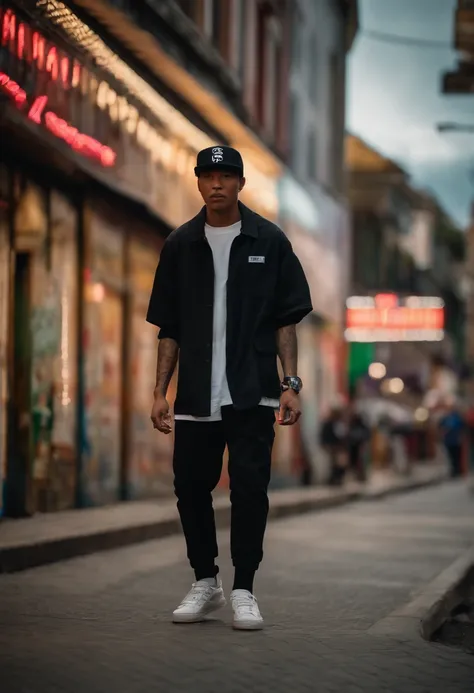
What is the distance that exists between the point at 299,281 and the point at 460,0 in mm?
17297

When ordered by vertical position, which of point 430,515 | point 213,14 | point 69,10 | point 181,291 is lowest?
point 430,515

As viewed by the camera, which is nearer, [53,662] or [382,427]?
[53,662]

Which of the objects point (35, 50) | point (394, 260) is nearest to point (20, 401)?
point (35, 50)

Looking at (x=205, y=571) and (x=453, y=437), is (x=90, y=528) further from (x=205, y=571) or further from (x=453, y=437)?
(x=453, y=437)

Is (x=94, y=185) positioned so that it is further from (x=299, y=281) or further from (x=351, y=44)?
(x=351, y=44)

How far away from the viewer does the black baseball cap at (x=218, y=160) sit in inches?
264

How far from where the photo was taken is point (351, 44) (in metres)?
36.3

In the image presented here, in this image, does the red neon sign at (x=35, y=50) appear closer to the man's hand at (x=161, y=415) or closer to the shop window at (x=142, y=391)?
the shop window at (x=142, y=391)

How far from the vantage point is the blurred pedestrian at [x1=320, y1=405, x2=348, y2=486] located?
27.2 meters

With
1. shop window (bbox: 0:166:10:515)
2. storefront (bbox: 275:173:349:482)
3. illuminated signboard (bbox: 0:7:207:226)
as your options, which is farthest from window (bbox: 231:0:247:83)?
shop window (bbox: 0:166:10:515)

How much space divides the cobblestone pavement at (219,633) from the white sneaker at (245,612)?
50 mm

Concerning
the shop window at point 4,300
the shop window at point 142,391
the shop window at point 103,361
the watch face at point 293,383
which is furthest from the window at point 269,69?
the watch face at point 293,383

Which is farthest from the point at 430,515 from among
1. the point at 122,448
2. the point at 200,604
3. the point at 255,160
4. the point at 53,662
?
the point at 53,662

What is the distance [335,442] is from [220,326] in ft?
70.0
